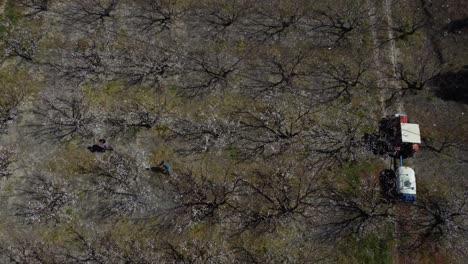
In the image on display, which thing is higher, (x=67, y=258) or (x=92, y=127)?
(x=92, y=127)

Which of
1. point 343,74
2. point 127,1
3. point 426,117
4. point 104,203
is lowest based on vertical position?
point 104,203

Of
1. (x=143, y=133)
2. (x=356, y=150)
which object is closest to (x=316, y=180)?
(x=356, y=150)

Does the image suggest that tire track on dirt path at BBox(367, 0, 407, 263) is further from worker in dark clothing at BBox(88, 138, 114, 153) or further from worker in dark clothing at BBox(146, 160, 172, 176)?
worker in dark clothing at BBox(88, 138, 114, 153)

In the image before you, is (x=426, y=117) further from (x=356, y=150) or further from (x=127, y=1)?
(x=127, y=1)

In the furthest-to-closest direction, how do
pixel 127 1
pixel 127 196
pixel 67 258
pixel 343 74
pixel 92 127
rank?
pixel 127 1, pixel 343 74, pixel 92 127, pixel 127 196, pixel 67 258

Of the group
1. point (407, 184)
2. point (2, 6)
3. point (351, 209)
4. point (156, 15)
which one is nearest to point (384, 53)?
point (407, 184)

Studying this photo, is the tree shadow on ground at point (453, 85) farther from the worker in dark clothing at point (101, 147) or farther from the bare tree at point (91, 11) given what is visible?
the bare tree at point (91, 11)
